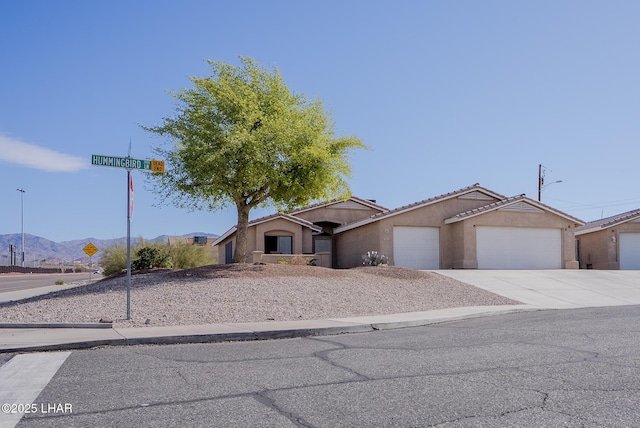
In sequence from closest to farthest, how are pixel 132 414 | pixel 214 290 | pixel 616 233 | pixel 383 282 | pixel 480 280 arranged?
1. pixel 132 414
2. pixel 214 290
3. pixel 383 282
4. pixel 480 280
5. pixel 616 233

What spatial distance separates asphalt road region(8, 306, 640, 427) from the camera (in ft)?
19.8

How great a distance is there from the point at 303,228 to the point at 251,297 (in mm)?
18414

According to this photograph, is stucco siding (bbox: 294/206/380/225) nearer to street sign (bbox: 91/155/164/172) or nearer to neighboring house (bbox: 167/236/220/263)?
neighboring house (bbox: 167/236/220/263)

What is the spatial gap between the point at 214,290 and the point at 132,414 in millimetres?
11547

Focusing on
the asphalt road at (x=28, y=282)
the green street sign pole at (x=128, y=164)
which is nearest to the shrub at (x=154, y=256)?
the asphalt road at (x=28, y=282)

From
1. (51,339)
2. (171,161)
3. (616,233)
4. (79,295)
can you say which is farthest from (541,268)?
(51,339)

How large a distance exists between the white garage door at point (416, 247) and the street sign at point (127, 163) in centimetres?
1990

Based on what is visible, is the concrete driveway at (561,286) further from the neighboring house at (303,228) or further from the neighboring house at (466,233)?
the neighboring house at (303,228)

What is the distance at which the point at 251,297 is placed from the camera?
17141 millimetres

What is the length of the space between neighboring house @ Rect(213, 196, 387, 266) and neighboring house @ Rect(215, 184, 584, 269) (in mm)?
84

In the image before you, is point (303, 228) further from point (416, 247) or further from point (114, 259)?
point (114, 259)

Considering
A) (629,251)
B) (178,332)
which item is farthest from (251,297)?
(629,251)

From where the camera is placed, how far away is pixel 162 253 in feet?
103

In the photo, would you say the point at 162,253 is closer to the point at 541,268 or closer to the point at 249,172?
the point at 249,172
